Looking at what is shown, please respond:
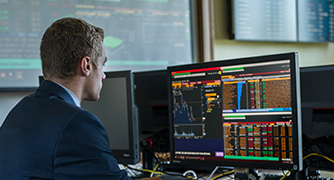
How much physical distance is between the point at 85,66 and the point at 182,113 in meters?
0.50

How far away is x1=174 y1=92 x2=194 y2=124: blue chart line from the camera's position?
1447 millimetres

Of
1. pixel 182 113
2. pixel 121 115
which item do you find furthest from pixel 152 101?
pixel 182 113

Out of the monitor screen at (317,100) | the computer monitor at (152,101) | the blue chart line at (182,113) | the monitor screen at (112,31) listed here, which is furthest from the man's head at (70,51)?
the monitor screen at (112,31)

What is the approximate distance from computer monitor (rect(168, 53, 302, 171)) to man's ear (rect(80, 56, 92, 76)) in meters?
0.46

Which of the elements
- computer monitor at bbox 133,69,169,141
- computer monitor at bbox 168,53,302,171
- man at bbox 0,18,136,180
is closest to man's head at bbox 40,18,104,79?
man at bbox 0,18,136,180

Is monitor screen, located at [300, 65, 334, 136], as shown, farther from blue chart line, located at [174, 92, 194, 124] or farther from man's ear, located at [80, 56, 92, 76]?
man's ear, located at [80, 56, 92, 76]

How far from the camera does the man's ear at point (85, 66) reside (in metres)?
1.08

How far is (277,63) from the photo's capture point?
1261mm

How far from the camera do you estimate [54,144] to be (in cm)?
90

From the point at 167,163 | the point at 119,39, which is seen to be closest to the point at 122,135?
the point at 167,163

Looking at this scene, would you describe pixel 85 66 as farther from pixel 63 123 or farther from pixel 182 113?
pixel 182 113

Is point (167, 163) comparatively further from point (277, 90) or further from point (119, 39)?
point (119, 39)

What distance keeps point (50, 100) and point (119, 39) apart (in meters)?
1.72

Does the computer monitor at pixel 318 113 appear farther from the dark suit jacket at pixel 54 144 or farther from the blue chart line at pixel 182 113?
the dark suit jacket at pixel 54 144
